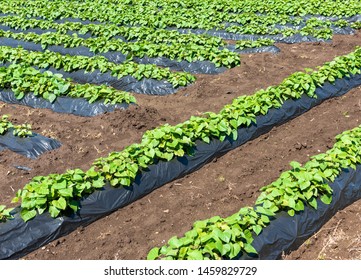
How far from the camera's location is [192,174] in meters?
6.96

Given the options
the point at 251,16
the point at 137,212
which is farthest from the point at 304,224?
the point at 251,16

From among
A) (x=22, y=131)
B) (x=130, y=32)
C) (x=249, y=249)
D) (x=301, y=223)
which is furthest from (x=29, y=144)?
(x=130, y=32)

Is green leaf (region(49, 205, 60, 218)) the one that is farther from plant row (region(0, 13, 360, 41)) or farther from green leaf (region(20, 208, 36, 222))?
plant row (region(0, 13, 360, 41))

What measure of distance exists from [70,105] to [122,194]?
11.9ft

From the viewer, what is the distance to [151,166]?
6.54 m

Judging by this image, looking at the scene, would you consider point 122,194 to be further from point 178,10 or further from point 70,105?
point 178,10

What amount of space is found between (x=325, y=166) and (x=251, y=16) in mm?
10181

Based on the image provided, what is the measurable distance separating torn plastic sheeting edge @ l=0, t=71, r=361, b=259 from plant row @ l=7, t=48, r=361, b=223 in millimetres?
104

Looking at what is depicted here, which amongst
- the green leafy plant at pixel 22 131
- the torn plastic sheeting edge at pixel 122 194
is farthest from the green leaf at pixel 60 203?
the green leafy plant at pixel 22 131

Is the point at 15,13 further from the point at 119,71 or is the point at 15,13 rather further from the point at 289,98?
the point at 289,98

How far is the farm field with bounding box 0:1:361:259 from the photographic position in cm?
560

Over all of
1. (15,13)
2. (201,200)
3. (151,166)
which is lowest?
(201,200)

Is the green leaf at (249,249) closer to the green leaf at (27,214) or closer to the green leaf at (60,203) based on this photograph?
the green leaf at (60,203)

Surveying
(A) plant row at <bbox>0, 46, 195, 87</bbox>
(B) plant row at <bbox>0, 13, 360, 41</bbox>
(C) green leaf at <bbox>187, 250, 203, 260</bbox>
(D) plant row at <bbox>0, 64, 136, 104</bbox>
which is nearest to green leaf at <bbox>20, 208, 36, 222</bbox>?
(C) green leaf at <bbox>187, 250, 203, 260</bbox>
